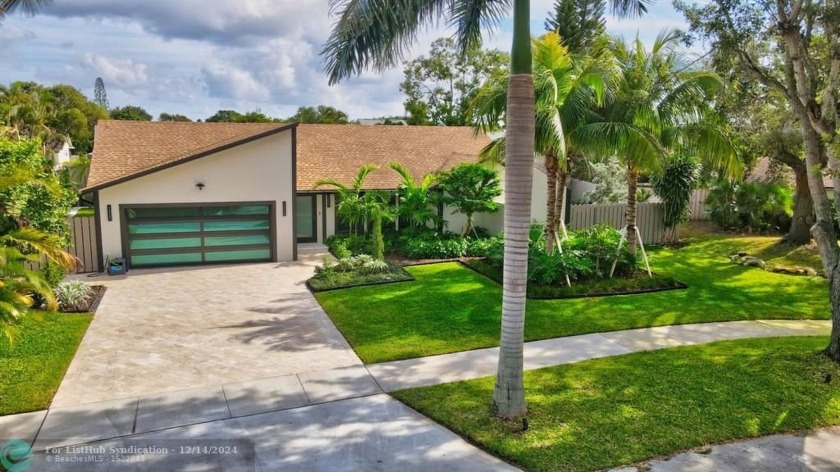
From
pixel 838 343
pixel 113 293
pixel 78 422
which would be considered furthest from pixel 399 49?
pixel 113 293

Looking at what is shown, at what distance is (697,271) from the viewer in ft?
56.0

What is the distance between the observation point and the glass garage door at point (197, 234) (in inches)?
655

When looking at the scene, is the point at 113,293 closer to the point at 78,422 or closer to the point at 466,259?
the point at 78,422

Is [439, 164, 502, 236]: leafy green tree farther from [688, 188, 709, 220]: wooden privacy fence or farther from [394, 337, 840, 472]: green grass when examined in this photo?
[688, 188, 709, 220]: wooden privacy fence

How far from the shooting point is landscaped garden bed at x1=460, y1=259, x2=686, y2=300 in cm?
1396

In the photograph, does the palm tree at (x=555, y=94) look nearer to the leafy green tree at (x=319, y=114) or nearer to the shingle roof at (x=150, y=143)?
the shingle roof at (x=150, y=143)

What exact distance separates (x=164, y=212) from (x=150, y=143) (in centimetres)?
292

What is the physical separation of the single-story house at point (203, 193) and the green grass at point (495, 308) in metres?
4.74

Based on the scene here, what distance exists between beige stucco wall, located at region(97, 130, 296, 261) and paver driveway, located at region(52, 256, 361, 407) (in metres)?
2.05

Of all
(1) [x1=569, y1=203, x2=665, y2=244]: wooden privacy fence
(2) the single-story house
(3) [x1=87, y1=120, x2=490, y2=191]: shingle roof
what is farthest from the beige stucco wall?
(1) [x1=569, y1=203, x2=665, y2=244]: wooden privacy fence

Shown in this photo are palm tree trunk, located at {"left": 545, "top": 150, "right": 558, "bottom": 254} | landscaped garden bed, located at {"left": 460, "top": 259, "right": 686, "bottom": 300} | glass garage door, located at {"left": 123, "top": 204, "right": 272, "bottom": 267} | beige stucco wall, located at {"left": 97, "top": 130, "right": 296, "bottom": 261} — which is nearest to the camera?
landscaped garden bed, located at {"left": 460, "top": 259, "right": 686, "bottom": 300}

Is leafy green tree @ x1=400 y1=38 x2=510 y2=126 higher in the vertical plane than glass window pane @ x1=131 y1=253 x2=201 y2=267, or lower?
higher

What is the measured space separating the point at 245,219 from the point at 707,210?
18.6 meters

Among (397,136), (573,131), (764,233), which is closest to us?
(573,131)
